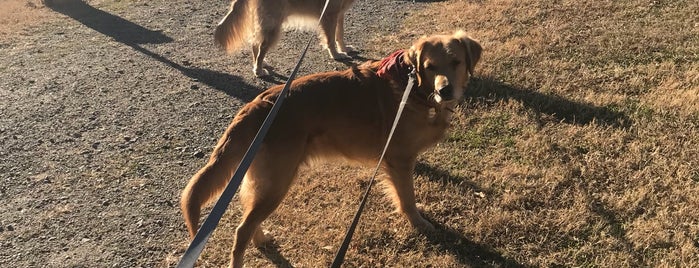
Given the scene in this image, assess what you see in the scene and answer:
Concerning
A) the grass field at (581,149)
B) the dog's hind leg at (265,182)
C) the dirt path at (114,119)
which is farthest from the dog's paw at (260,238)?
Result: the grass field at (581,149)

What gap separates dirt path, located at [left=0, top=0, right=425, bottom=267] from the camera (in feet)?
12.6

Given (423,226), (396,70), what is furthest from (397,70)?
(423,226)

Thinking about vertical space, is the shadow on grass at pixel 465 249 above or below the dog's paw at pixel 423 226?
below

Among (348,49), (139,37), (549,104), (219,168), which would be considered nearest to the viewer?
(219,168)

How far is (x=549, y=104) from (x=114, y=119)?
15.4ft

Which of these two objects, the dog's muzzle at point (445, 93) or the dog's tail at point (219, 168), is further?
the dog's muzzle at point (445, 93)

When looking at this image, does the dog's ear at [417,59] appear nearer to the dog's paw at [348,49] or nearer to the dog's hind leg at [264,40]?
the dog's hind leg at [264,40]

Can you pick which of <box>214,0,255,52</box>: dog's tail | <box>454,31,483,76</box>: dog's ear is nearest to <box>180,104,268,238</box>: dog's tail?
<box>454,31,483,76</box>: dog's ear

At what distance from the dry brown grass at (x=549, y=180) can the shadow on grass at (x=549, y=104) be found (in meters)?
0.02

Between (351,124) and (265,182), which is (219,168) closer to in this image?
(265,182)

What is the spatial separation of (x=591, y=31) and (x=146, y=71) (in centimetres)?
617

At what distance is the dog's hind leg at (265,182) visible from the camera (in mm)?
3033

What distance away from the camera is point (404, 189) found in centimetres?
368

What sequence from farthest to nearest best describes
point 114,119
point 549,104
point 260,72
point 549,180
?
point 260,72 → point 114,119 → point 549,104 → point 549,180
